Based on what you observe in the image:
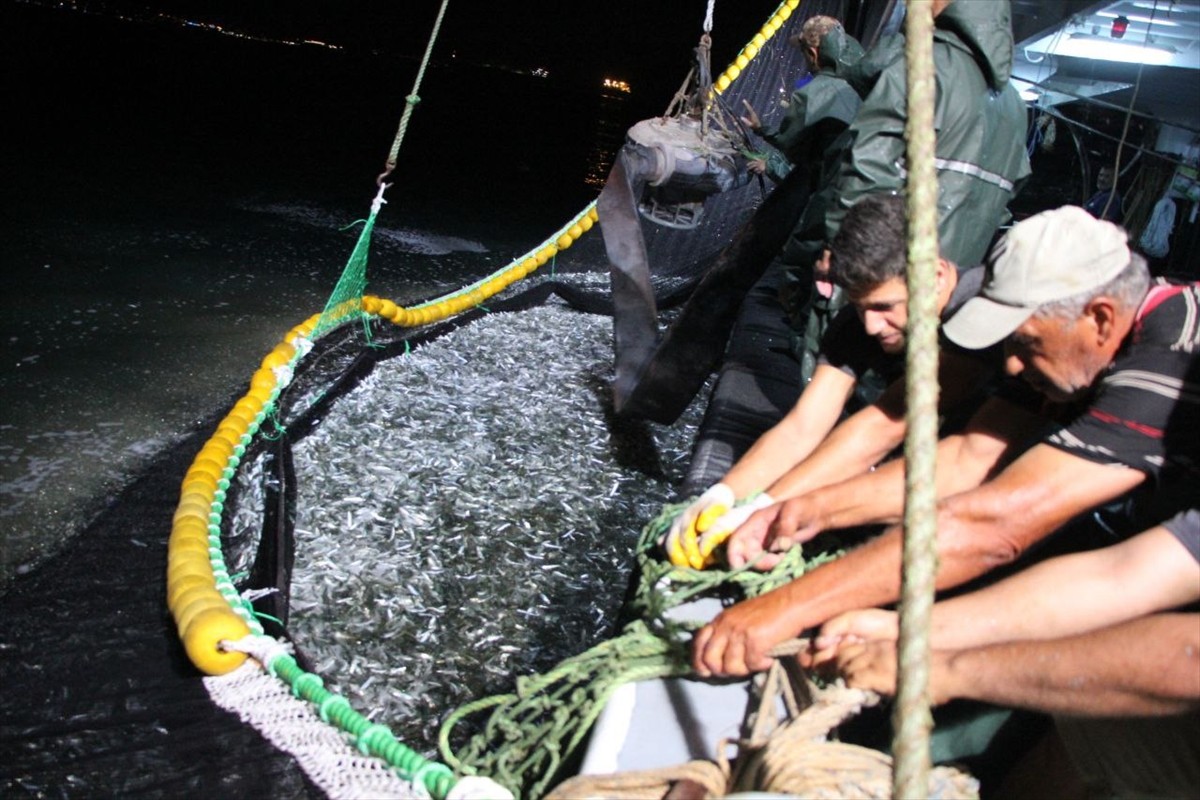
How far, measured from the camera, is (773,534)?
2449 millimetres

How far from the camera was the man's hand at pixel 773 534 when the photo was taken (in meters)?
2.41

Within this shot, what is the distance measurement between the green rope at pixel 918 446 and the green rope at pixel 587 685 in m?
1.14

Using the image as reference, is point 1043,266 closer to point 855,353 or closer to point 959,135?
point 855,353

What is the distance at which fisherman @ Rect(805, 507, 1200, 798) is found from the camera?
160cm

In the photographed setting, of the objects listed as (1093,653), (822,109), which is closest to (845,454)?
(1093,653)

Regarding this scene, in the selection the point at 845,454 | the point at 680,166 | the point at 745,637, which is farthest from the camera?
the point at 680,166

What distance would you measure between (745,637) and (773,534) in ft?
1.71

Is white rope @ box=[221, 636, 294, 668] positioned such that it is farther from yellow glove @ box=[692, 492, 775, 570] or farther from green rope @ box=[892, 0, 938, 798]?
green rope @ box=[892, 0, 938, 798]

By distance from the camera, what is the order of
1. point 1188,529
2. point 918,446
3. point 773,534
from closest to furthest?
point 918,446 < point 1188,529 < point 773,534

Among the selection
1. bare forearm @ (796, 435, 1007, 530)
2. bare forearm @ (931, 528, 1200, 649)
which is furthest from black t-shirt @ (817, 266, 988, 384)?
bare forearm @ (931, 528, 1200, 649)

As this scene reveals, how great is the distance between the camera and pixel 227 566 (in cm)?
338

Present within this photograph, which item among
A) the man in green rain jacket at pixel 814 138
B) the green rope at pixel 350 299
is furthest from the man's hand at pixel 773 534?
the green rope at pixel 350 299

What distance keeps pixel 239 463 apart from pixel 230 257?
5.01 meters

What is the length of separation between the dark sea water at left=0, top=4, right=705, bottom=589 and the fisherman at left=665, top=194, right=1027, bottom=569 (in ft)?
9.24
